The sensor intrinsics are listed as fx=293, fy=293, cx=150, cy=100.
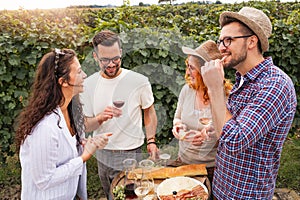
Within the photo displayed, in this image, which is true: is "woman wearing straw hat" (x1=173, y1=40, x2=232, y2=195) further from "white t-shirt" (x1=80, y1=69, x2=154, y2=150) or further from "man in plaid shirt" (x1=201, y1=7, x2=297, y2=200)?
"white t-shirt" (x1=80, y1=69, x2=154, y2=150)

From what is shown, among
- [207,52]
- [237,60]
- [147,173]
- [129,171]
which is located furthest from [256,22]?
[129,171]

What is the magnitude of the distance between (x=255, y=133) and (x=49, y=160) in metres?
1.27

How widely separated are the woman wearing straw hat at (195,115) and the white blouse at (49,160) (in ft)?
2.61

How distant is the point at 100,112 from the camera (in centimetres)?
214

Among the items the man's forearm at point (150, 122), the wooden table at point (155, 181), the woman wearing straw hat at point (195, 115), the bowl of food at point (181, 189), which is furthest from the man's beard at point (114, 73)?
the bowl of food at point (181, 189)

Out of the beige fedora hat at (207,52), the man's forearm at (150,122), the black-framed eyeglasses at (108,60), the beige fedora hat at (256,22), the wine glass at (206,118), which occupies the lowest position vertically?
the man's forearm at (150,122)

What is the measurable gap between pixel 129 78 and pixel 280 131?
1.07 metres

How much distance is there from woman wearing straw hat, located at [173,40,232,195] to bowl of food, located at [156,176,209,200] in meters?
0.27

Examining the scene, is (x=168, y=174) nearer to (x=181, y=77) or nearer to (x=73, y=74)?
(x=181, y=77)

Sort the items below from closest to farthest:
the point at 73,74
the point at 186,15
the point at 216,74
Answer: the point at 216,74 → the point at 73,74 → the point at 186,15

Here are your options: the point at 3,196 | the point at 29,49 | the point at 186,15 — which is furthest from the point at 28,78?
the point at 186,15

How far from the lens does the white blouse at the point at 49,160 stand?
186 cm

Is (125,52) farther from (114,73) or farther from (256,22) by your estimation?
(256,22)

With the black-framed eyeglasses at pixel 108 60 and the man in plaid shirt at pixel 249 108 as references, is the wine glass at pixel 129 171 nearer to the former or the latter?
the man in plaid shirt at pixel 249 108
